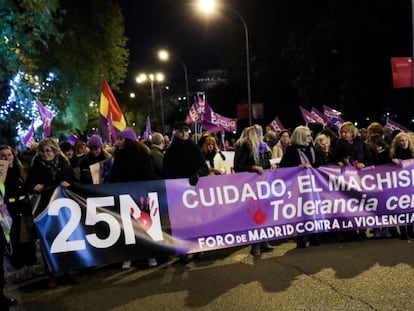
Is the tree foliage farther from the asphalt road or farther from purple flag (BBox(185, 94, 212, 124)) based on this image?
the asphalt road

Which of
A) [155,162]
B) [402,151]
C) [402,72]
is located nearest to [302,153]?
[402,151]

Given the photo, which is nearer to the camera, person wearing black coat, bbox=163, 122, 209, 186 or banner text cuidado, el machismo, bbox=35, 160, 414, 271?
banner text cuidado, el machismo, bbox=35, 160, 414, 271

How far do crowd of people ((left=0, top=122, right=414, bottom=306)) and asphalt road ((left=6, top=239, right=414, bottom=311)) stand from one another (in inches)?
11.1

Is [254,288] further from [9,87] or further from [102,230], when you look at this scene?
[9,87]

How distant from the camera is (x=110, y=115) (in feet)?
32.4

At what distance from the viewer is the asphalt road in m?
5.31

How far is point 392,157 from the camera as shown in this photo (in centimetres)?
777

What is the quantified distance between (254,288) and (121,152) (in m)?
2.56

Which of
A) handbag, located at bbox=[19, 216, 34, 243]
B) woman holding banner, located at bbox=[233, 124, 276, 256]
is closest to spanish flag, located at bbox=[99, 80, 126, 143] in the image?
woman holding banner, located at bbox=[233, 124, 276, 256]

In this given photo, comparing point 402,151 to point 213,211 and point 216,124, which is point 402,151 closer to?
point 213,211

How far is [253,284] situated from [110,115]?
5065 mm

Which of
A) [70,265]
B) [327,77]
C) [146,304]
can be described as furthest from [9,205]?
[327,77]

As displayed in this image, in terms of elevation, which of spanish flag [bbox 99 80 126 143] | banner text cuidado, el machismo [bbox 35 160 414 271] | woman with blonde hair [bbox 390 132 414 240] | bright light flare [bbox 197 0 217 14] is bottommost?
banner text cuidado, el machismo [bbox 35 160 414 271]

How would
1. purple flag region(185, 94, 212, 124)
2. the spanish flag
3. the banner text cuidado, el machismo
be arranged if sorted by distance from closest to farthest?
the banner text cuidado, el machismo
the spanish flag
purple flag region(185, 94, 212, 124)
